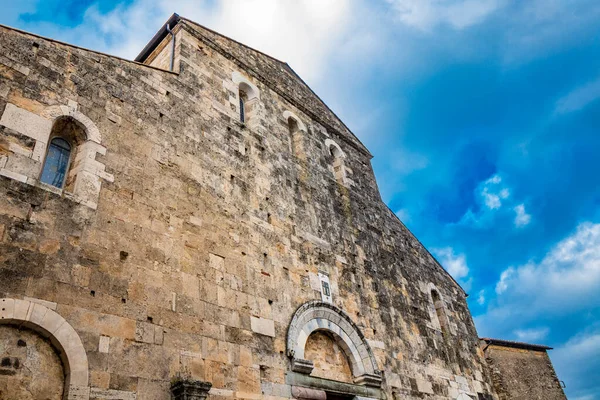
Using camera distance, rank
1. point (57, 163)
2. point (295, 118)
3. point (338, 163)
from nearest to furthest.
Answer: point (57, 163)
point (295, 118)
point (338, 163)

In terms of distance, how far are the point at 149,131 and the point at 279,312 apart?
3.70 meters

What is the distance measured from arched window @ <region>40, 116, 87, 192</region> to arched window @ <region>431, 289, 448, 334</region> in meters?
9.84

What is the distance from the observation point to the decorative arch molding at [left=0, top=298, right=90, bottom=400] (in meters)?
4.66

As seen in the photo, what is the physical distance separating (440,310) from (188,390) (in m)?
8.98

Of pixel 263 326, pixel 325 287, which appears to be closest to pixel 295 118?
pixel 325 287

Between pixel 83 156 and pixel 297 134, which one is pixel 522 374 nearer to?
pixel 297 134

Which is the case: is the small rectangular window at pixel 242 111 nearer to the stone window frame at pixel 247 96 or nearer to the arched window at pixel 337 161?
the stone window frame at pixel 247 96

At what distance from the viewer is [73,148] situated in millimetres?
6285

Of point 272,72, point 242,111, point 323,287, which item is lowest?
point 323,287

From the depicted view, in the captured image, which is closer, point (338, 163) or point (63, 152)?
point (63, 152)

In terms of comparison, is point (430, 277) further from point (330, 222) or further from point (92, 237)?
point (92, 237)

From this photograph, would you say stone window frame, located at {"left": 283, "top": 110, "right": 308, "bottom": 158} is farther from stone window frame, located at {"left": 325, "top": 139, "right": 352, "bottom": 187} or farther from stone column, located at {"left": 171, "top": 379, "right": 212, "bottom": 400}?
stone column, located at {"left": 171, "top": 379, "right": 212, "bottom": 400}

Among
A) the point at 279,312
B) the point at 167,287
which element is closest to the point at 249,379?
the point at 279,312

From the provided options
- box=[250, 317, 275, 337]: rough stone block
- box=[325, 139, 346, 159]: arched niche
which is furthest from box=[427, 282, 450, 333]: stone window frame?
box=[250, 317, 275, 337]: rough stone block
